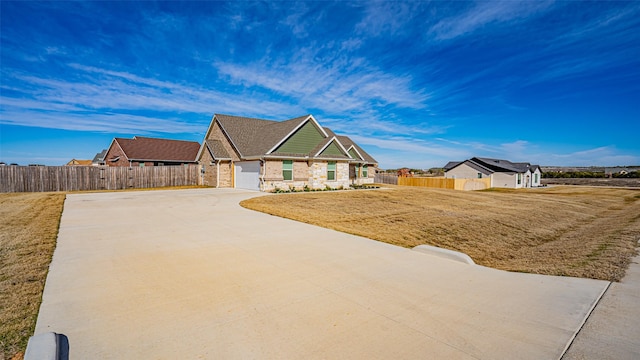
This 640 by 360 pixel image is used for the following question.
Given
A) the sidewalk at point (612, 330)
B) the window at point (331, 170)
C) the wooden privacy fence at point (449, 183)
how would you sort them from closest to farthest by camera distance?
1. the sidewalk at point (612, 330)
2. the window at point (331, 170)
3. the wooden privacy fence at point (449, 183)

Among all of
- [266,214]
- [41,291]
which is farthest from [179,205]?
[41,291]

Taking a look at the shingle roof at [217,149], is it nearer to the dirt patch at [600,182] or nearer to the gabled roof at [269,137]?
the gabled roof at [269,137]

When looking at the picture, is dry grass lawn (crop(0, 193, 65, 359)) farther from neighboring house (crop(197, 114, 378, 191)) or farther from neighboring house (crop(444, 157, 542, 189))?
neighboring house (crop(444, 157, 542, 189))

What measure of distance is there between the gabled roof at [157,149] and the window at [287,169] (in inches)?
698

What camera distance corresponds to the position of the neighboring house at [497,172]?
43031 millimetres

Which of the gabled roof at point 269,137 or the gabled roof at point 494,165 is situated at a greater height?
the gabled roof at point 269,137

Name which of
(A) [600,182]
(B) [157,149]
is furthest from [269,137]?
(A) [600,182]

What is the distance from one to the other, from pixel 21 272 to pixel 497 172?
49.4 m

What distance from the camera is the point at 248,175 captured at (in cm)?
2416

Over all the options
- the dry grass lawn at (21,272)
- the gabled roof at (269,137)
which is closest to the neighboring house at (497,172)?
the gabled roof at (269,137)

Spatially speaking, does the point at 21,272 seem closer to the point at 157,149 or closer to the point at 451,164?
the point at 157,149

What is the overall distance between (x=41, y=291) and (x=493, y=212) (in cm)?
1746

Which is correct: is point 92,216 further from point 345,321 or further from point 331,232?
point 345,321

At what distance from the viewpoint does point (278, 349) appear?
3008 mm
